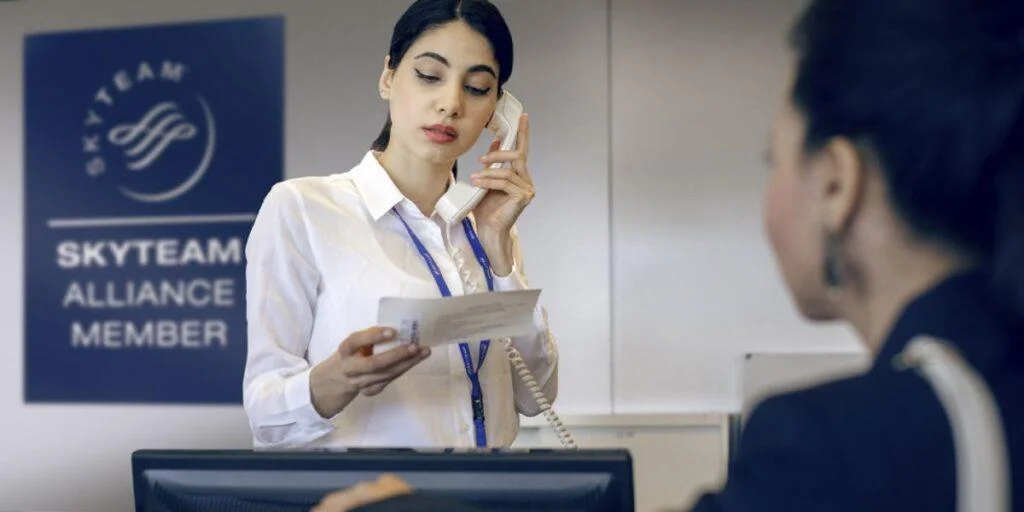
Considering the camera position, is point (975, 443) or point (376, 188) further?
point (376, 188)

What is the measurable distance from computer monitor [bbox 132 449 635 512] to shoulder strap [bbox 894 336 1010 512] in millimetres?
368

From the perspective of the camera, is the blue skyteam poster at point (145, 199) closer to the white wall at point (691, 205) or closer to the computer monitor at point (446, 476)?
the white wall at point (691, 205)

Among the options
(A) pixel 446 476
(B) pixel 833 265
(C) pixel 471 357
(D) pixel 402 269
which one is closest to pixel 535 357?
(C) pixel 471 357

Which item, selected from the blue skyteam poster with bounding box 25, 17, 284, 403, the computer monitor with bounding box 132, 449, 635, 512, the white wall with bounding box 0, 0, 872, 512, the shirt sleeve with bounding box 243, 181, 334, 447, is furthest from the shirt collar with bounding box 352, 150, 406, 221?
the blue skyteam poster with bounding box 25, 17, 284, 403

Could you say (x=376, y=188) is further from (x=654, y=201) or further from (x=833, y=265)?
(x=654, y=201)

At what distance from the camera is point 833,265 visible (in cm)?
82

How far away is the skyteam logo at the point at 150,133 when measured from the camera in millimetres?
4945

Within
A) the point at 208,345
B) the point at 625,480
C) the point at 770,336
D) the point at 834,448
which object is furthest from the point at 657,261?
the point at 834,448

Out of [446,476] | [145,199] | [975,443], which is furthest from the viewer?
[145,199]

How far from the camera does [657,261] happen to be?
4535 mm

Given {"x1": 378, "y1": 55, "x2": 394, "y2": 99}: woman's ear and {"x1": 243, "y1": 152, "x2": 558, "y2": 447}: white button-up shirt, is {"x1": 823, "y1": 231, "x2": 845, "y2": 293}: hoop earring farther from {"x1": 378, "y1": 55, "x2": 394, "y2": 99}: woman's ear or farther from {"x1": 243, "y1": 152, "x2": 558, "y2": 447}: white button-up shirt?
{"x1": 378, "y1": 55, "x2": 394, "y2": 99}: woman's ear

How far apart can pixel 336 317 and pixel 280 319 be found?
0.09 meters

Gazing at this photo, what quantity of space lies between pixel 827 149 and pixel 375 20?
4143 millimetres

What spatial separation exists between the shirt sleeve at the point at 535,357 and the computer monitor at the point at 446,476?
105 cm
